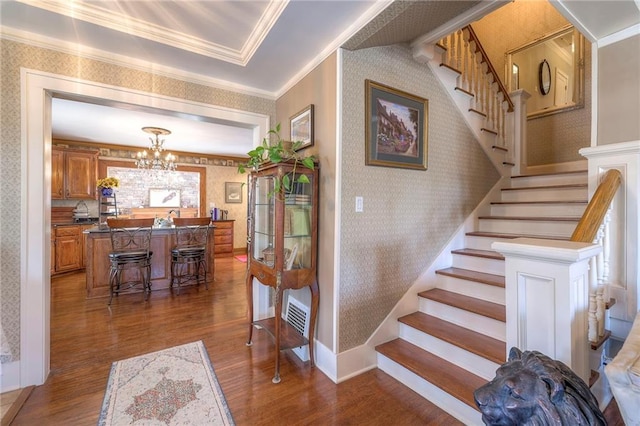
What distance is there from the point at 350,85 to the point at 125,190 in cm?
648

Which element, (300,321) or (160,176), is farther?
(160,176)

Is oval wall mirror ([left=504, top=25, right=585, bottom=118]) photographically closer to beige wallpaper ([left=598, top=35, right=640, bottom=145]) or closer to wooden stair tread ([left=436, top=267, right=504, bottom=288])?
beige wallpaper ([left=598, top=35, right=640, bottom=145])

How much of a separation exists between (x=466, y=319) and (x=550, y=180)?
2.12 metres

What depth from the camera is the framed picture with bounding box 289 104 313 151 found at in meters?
2.39

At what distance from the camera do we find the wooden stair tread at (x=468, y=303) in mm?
1983

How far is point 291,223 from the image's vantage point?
2225 mm

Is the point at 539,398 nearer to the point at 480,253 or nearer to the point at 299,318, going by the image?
the point at 299,318

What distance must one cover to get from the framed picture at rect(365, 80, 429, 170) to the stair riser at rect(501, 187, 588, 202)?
150 centimetres

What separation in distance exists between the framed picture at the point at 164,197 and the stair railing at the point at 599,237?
24.5ft

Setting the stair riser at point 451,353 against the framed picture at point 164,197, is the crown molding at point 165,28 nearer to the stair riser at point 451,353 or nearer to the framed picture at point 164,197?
the stair riser at point 451,353

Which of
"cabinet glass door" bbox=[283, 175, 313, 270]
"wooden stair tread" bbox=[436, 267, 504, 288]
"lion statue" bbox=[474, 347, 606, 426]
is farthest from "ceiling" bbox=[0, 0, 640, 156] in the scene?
"lion statue" bbox=[474, 347, 606, 426]

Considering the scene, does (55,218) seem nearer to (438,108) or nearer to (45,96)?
(45,96)

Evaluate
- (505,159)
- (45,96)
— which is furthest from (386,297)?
(45,96)

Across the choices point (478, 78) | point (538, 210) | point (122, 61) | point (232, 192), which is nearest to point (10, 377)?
point (122, 61)
